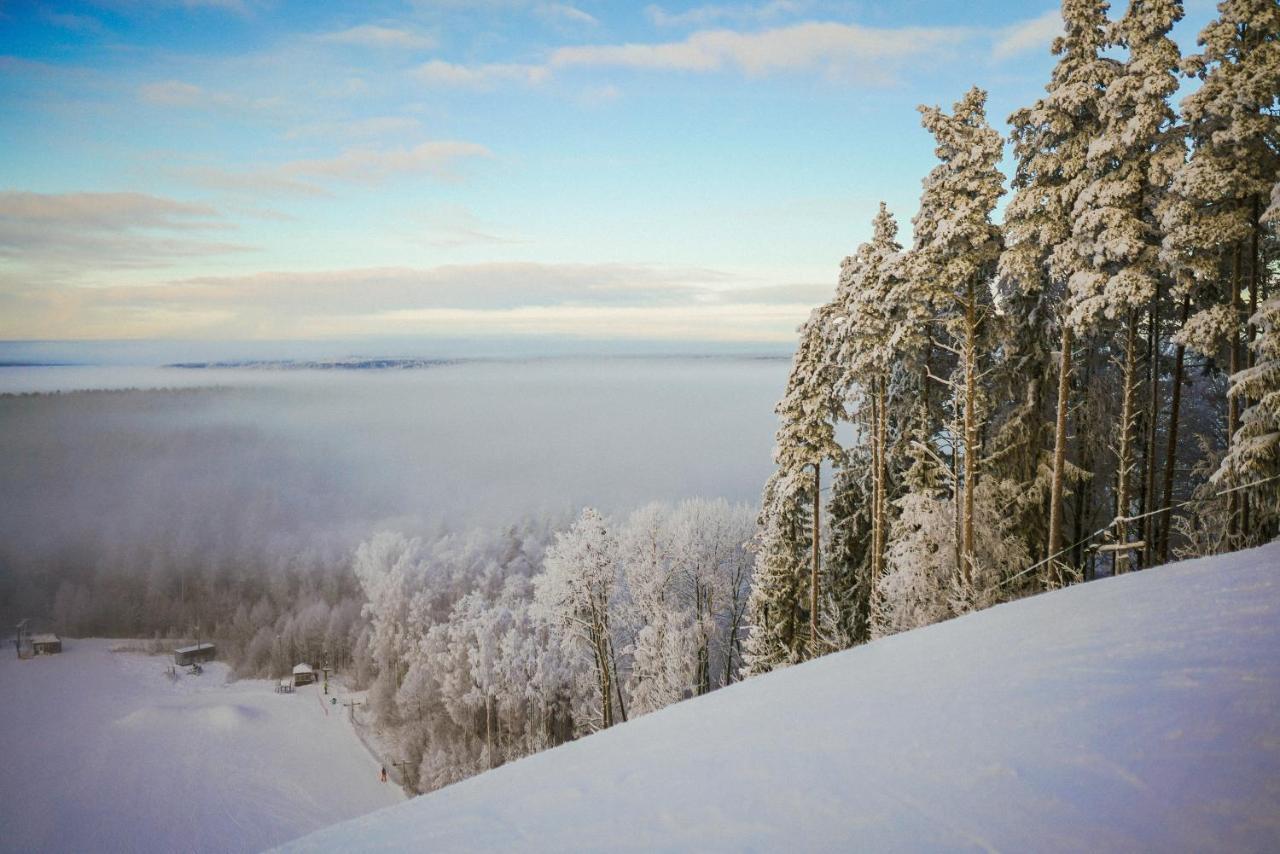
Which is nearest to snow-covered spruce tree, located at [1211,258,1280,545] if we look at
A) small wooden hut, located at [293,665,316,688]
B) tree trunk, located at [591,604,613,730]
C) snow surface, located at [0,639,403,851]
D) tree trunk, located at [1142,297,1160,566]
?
tree trunk, located at [1142,297,1160,566]

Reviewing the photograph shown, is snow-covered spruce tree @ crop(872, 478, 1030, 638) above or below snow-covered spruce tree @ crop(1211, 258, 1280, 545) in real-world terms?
below

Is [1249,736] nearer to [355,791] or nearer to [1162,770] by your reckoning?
[1162,770]

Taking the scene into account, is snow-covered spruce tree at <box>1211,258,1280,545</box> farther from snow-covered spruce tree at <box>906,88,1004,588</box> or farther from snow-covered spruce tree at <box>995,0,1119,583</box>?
snow-covered spruce tree at <box>906,88,1004,588</box>

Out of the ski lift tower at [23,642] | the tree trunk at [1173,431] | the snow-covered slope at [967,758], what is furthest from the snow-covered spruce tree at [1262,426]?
the ski lift tower at [23,642]

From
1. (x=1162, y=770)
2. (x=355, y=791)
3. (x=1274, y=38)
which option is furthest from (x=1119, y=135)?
(x=355, y=791)

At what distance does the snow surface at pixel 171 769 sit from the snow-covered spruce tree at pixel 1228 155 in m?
39.3

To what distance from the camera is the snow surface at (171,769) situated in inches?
1206

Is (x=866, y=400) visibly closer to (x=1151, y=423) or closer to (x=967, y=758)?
(x=1151, y=423)

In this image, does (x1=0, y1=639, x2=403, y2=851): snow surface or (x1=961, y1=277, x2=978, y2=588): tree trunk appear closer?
(x1=961, y1=277, x2=978, y2=588): tree trunk

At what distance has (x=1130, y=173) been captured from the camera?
13602 millimetres

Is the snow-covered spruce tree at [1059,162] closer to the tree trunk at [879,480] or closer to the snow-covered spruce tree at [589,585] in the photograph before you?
the tree trunk at [879,480]

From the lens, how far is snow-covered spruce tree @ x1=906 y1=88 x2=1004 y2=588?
14.9 metres

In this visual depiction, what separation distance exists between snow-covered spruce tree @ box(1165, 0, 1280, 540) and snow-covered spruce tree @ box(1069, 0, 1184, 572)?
1.68ft

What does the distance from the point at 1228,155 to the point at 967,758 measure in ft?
49.0
